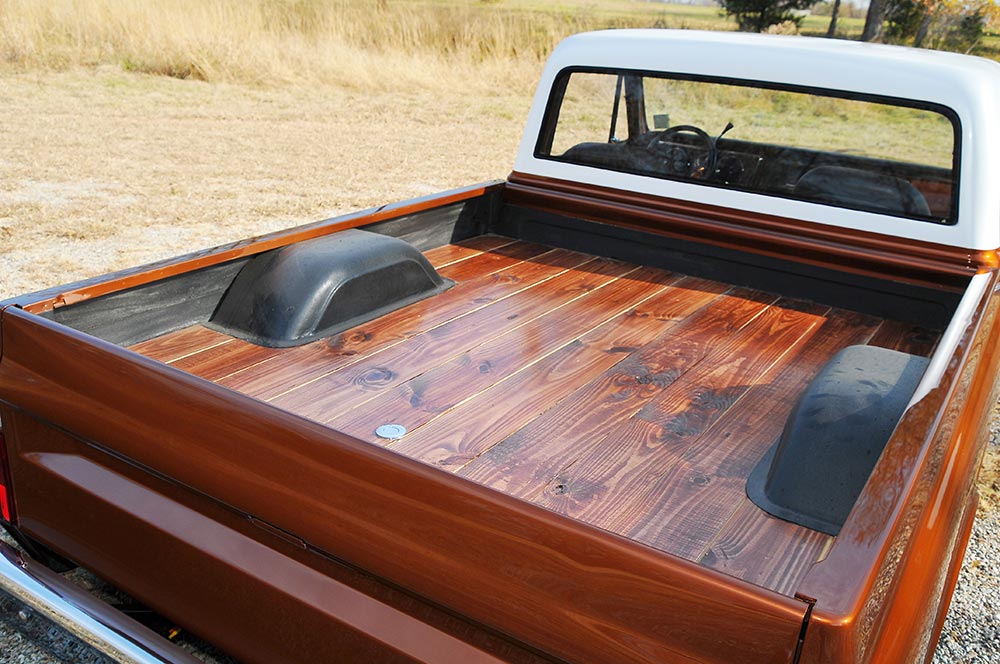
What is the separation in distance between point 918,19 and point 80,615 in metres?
22.0

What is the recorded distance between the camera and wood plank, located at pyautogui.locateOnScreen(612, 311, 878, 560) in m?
1.58

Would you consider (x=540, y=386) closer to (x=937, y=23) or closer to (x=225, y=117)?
(x=225, y=117)

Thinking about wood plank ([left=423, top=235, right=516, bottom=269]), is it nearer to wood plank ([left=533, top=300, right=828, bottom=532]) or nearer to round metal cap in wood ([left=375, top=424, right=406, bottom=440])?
wood plank ([left=533, top=300, right=828, bottom=532])

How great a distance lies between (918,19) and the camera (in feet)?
63.3

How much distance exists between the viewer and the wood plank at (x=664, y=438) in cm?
167

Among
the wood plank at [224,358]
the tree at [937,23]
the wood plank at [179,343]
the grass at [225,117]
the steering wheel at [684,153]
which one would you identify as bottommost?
the grass at [225,117]

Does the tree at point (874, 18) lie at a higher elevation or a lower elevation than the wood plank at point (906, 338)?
higher

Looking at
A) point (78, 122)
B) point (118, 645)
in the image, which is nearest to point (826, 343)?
point (118, 645)

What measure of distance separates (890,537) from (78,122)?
1000cm

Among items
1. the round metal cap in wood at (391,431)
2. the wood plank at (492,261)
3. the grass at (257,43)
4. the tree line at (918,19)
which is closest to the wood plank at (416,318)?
the wood plank at (492,261)

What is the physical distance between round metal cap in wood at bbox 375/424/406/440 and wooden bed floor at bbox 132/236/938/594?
0.05 feet

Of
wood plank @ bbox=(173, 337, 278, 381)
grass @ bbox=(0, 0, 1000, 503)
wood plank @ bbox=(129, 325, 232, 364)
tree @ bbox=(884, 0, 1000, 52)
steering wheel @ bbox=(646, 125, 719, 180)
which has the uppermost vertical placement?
tree @ bbox=(884, 0, 1000, 52)

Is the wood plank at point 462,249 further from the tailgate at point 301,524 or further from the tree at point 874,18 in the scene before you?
the tree at point 874,18

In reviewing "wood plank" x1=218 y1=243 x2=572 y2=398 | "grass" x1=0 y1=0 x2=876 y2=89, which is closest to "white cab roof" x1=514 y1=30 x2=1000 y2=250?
"wood plank" x1=218 y1=243 x2=572 y2=398
